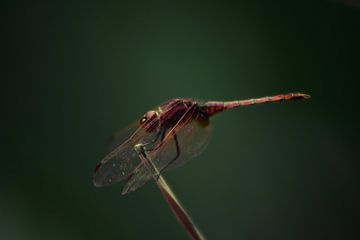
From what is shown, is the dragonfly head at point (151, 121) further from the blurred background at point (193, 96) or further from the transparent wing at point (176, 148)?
the blurred background at point (193, 96)

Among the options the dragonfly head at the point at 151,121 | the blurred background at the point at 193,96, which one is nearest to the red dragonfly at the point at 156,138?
the dragonfly head at the point at 151,121

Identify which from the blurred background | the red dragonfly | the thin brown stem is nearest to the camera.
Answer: the thin brown stem

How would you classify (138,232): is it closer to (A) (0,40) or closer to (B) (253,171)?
(B) (253,171)

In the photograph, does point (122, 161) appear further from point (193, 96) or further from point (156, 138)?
point (193, 96)

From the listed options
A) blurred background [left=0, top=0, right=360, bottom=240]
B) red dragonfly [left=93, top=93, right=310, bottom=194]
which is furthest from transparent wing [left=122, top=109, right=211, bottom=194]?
blurred background [left=0, top=0, right=360, bottom=240]

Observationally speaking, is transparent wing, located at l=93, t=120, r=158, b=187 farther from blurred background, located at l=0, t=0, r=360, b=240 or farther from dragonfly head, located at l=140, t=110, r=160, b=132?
blurred background, located at l=0, t=0, r=360, b=240

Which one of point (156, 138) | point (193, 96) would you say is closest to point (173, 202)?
point (156, 138)
